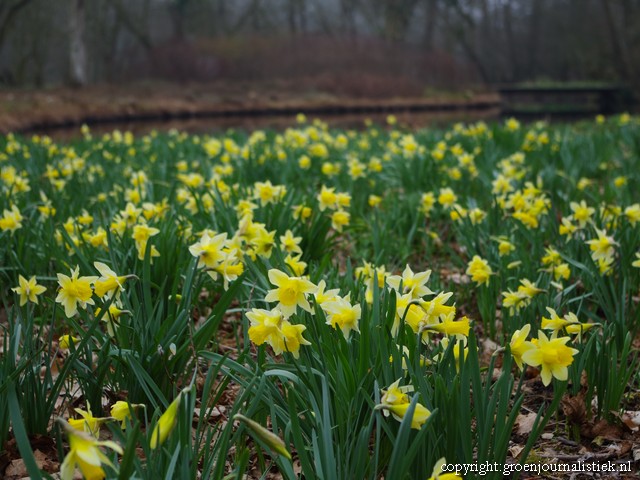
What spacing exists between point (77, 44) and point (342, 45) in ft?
33.5

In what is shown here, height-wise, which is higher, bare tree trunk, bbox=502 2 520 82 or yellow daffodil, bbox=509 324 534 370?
bare tree trunk, bbox=502 2 520 82

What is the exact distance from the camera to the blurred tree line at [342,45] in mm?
23734

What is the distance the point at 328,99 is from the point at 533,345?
778 inches

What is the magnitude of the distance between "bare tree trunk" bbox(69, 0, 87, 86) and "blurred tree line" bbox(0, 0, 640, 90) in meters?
2.88

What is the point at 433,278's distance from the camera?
2420mm

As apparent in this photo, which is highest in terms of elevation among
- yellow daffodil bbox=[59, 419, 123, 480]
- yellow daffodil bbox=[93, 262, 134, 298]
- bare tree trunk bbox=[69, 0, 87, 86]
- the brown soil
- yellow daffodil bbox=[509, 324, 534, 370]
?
bare tree trunk bbox=[69, 0, 87, 86]

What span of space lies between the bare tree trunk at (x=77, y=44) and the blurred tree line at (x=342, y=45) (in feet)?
9.44

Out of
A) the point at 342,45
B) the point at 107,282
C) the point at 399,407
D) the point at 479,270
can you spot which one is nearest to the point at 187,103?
the point at 342,45

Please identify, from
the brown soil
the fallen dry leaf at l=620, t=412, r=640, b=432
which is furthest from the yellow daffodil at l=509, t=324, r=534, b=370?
the brown soil

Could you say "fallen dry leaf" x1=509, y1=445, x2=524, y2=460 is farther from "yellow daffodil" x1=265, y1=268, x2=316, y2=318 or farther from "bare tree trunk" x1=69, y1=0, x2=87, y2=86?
"bare tree trunk" x1=69, y1=0, x2=87, y2=86

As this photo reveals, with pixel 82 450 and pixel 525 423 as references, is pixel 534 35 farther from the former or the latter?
pixel 82 450

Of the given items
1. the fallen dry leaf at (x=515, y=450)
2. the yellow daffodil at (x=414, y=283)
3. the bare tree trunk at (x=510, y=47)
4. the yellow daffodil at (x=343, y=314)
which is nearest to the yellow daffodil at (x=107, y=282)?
the yellow daffodil at (x=343, y=314)

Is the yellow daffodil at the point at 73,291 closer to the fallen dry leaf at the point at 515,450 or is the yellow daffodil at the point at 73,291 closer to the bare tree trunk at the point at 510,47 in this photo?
the fallen dry leaf at the point at 515,450

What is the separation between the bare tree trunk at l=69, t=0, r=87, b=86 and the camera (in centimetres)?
1733
